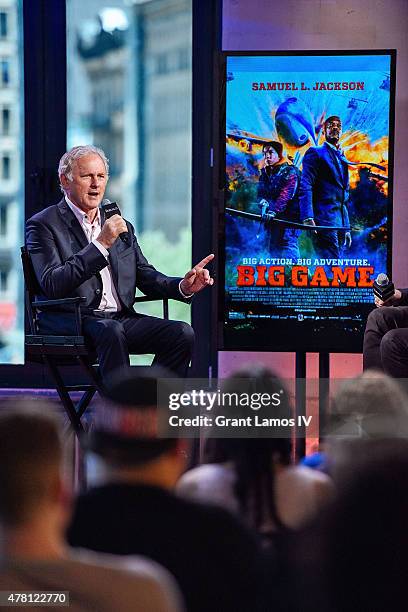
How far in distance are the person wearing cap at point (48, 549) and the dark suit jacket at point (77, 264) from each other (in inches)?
83.9

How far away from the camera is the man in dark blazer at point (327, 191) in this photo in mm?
3799

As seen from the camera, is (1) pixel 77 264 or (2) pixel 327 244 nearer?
(1) pixel 77 264

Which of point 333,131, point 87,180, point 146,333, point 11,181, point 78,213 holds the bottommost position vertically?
point 146,333

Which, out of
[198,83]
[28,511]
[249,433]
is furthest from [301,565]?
[198,83]

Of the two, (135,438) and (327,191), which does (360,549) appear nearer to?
(135,438)

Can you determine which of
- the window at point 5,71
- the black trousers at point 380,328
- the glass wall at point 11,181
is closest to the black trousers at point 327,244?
the black trousers at point 380,328

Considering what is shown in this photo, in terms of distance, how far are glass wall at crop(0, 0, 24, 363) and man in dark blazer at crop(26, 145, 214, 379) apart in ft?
5.48

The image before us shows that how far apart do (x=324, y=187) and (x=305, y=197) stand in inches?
3.9

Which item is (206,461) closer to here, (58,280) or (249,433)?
(249,433)

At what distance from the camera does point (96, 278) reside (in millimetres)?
3154

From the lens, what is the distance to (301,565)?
0.77m

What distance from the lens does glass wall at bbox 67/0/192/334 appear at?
4.68 meters

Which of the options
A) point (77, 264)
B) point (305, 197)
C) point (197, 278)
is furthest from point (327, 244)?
point (77, 264)

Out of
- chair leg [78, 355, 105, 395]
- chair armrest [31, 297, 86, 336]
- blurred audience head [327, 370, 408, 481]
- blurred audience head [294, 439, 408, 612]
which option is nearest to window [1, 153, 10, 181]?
chair armrest [31, 297, 86, 336]
